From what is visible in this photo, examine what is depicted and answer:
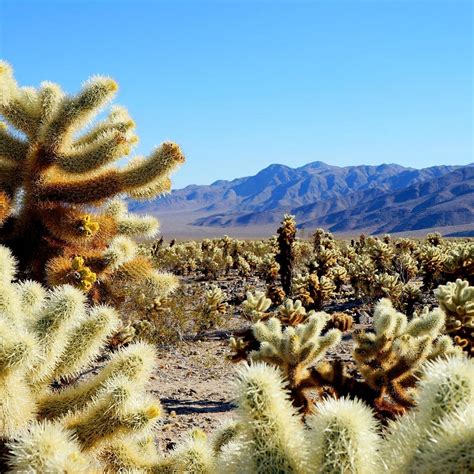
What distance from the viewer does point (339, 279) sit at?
1430 cm

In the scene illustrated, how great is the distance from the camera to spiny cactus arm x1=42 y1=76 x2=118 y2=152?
13.5ft

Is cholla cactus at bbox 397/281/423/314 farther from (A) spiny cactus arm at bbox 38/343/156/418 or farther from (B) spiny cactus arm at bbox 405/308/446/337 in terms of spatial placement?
(A) spiny cactus arm at bbox 38/343/156/418

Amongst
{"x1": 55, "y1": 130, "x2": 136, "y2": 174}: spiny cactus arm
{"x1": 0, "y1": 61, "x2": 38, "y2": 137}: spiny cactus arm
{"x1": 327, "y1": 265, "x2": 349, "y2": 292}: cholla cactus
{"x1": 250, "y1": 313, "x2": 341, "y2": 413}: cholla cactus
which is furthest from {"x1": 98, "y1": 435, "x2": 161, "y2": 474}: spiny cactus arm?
{"x1": 327, "y1": 265, "x2": 349, "y2": 292}: cholla cactus

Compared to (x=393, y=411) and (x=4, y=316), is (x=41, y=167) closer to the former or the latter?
(x=4, y=316)

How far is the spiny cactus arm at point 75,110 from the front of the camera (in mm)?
4129

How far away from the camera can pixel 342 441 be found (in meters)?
1.32

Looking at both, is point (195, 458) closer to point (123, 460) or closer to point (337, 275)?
point (123, 460)

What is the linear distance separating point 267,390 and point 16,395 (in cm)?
113

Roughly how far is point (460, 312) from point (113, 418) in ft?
Result: 16.8

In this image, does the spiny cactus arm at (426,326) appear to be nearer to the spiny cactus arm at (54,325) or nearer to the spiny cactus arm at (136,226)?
the spiny cactus arm at (136,226)

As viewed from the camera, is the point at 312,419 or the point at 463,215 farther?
the point at 463,215

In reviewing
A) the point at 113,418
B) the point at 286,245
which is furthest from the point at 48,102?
the point at 286,245

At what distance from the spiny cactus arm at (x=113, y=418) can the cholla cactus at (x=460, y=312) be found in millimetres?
4780

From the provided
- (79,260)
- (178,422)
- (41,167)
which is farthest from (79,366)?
(178,422)
